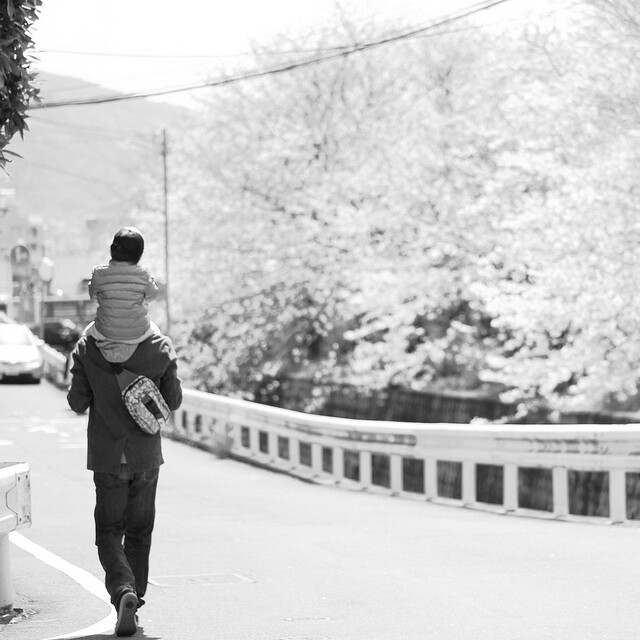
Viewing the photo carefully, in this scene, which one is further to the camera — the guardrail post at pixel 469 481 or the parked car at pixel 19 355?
the parked car at pixel 19 355

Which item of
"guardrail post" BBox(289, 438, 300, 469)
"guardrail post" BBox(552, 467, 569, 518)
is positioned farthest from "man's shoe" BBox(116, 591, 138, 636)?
"guardrail post" BBox(289, 438, 300, 469)

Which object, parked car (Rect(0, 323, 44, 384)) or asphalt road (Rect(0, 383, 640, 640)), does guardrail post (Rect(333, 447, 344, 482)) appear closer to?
asphalt road (Rect(0, 383, 640, 640))

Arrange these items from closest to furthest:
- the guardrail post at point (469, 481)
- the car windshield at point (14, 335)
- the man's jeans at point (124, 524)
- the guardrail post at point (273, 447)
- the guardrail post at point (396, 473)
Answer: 1. the man's jeans at point (124, 524)
2. the guardrail post at point (469, 481)
3. the guardrail post at point (396, 473)
4. the guardrail post at point (273, 447)
5. the car windshield at point (14, 335)

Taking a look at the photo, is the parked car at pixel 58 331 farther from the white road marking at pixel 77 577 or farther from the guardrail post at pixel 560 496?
the white road marking at pixel 77 577

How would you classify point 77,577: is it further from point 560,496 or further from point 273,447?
point 273,447

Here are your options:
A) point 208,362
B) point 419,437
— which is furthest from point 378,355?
point 419,437

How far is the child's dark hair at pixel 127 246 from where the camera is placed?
293 inches

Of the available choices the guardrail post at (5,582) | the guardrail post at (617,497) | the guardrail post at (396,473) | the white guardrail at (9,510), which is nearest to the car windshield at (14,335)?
the guardrail post at (396,473)

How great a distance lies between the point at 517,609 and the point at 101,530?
214 centimetres

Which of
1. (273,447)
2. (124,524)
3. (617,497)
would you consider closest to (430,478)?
(617,497)

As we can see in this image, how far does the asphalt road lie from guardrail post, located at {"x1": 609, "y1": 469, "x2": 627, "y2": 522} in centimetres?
51

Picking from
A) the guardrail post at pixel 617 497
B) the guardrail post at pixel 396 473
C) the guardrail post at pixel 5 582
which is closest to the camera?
the guardrail post at pixel 5 582

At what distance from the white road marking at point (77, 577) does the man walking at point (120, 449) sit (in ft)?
0.79

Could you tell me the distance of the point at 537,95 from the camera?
25516 millimetres
